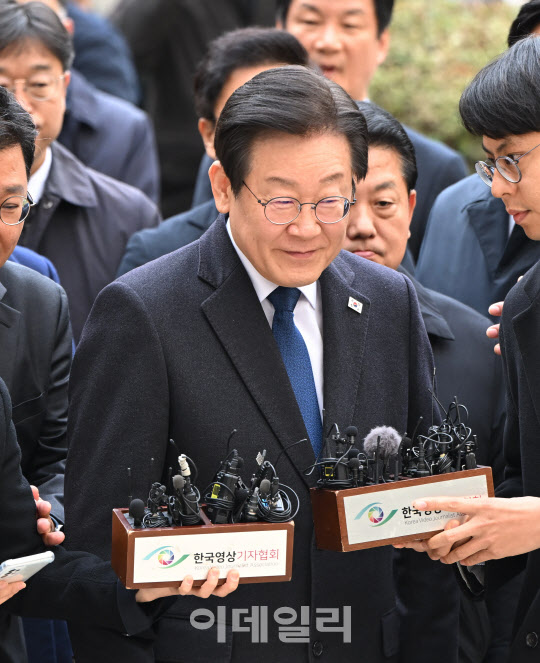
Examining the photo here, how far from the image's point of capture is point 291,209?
9.47ft

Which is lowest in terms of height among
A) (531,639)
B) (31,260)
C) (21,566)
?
(531,639)

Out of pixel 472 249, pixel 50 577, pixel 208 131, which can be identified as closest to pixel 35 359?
pixel 50 577

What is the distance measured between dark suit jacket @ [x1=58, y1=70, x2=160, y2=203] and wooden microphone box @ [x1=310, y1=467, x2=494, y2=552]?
10.8 ft

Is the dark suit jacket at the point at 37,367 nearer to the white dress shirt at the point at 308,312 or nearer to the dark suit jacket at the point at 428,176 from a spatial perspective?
the white dress shirt at the point at 308,312

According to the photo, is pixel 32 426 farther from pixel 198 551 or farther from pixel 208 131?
pixel 208 131

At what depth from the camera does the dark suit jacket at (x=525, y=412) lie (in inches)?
124

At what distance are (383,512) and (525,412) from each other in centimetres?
72

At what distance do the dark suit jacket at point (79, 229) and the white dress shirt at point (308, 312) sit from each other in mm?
1582

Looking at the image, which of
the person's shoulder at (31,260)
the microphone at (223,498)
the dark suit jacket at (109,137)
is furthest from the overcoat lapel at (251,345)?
the dark suit jacket at (109,137)

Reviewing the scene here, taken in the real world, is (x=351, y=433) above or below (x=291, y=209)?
below

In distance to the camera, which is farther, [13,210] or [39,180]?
[39,180]

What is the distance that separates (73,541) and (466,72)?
6084 millimetres

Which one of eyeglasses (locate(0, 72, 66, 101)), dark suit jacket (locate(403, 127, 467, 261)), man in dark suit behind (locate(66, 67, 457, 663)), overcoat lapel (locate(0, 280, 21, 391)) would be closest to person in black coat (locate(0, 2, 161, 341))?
eyeglasses (locate(0, 72, 66, 101))

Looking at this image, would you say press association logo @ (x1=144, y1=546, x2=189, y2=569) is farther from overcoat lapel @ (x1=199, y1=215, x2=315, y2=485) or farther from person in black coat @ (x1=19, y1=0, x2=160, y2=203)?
person in black coat @ (x1=19, y1=0, x2=160, y2=203)
